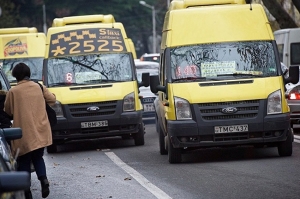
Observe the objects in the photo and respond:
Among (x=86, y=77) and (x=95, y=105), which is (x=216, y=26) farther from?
(x=86, y=77)

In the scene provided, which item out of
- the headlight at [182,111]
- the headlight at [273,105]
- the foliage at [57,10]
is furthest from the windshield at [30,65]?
the foliage at [57,10]

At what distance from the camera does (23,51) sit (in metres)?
28.3

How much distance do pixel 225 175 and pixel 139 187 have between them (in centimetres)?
143

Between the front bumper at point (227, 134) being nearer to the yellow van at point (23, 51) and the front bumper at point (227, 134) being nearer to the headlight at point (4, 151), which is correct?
the headlight at point (4, 151)

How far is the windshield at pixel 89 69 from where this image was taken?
19688 mm

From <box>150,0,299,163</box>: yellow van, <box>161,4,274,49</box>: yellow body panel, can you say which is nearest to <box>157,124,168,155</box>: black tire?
<box>150,0,299,163</box>: yellow van

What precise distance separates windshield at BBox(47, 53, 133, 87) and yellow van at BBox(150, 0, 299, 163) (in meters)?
3.05

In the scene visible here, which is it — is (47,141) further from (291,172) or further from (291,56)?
(291,56)

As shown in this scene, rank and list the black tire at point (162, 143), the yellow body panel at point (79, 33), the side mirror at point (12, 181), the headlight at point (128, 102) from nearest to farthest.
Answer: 1. the side mirror at point (12, 181)
2. the black tire at point (162, 143)
3. the headlight at point (128, 102)
4. the yellow body panel at point (79, 33)

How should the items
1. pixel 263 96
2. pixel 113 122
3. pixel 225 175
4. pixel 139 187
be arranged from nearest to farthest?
pixel 139 187 → pixel 225 175 → pixel 263 96 → pixel 113 122

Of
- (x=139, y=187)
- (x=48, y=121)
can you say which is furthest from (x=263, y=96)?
(x=48, y=121)

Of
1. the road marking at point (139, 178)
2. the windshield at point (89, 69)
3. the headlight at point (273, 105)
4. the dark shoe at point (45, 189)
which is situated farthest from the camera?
the windshield at point (89, 69)

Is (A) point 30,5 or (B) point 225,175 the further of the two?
(A) point 30,5

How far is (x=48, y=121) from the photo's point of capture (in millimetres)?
11617
